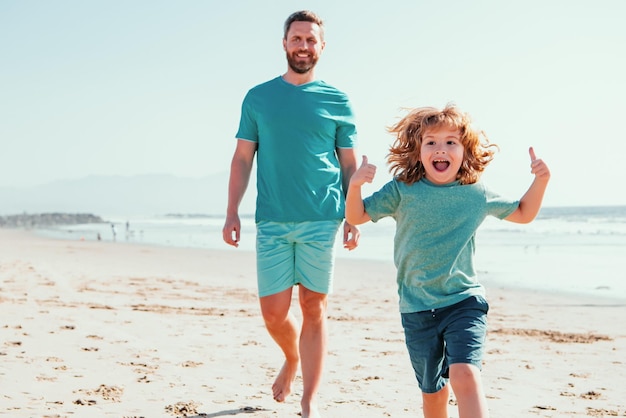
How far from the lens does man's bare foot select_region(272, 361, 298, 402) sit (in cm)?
458

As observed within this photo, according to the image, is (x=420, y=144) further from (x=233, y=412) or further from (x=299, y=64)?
(x=233, y=412)

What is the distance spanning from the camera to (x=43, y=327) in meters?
6.85

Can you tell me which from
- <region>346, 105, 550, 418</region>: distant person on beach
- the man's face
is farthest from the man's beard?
<region>346, 105, 550, 418</region>: distant person on beach

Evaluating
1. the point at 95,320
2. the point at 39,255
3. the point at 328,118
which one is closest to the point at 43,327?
the point at 95,320

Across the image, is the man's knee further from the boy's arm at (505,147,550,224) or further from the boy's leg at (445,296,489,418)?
the boy's arm at (505,147,550,224)

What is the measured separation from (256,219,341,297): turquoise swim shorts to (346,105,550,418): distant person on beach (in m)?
0.76

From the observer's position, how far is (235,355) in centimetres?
614

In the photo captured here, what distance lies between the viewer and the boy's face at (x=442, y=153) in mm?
3334

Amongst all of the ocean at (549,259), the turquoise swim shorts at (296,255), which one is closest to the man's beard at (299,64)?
the turquoise swim shorts at (296,255)

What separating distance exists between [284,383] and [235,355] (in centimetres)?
161

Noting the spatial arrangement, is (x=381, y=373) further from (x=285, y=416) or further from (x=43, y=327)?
(x=43, y=327)

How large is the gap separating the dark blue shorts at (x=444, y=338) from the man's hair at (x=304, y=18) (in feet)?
6.08

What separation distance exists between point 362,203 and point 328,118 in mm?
945

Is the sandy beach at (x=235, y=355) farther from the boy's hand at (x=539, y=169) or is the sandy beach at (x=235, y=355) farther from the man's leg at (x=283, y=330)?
the boy's hand at (x=539, y=169)
